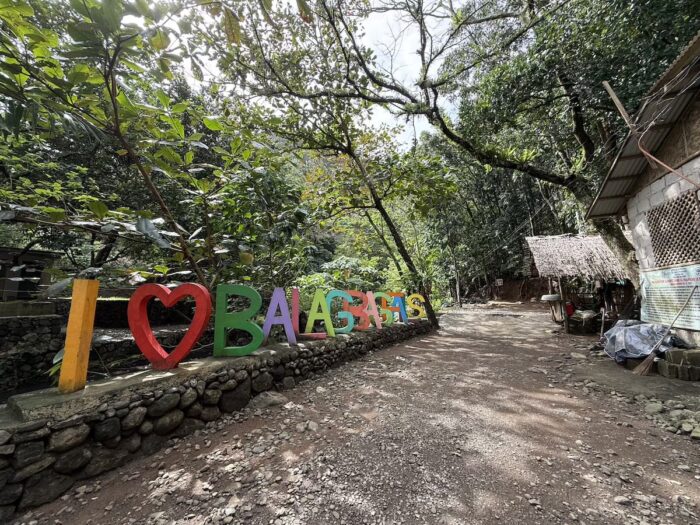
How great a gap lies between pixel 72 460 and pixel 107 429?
10.8 inches

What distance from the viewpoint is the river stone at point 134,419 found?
272 cm

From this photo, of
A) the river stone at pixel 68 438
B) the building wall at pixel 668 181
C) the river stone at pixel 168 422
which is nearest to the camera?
the river stone at pixel 68 438

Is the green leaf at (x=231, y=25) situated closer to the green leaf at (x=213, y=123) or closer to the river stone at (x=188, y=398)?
the green leaf at (x=213, y=123)

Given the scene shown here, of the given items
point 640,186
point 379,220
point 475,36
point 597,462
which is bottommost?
point 597,462

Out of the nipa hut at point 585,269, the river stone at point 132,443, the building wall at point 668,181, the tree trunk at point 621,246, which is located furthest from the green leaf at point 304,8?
the nipa hut at point 585,269

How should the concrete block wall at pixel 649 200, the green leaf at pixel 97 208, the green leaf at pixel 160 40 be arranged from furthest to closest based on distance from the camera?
1. the concrete block wall at pixel 649 200
2. the green leaf at pixel 97 208
3. the green leaf at pixel 160 40

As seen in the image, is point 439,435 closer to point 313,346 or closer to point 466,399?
point 466,399

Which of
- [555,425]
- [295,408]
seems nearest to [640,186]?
[555,425]

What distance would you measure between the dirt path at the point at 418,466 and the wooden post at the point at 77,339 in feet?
2.91

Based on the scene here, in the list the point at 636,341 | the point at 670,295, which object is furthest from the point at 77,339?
the point at 670,295

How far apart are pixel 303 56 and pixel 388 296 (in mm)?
6606

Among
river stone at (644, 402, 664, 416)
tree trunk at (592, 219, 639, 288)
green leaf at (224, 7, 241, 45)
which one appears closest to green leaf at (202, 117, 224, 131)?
green leaf at (224, 7, 241, 45)

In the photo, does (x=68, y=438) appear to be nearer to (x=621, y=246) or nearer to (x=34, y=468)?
(x=34, y=468)

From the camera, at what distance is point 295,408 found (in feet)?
12.7
